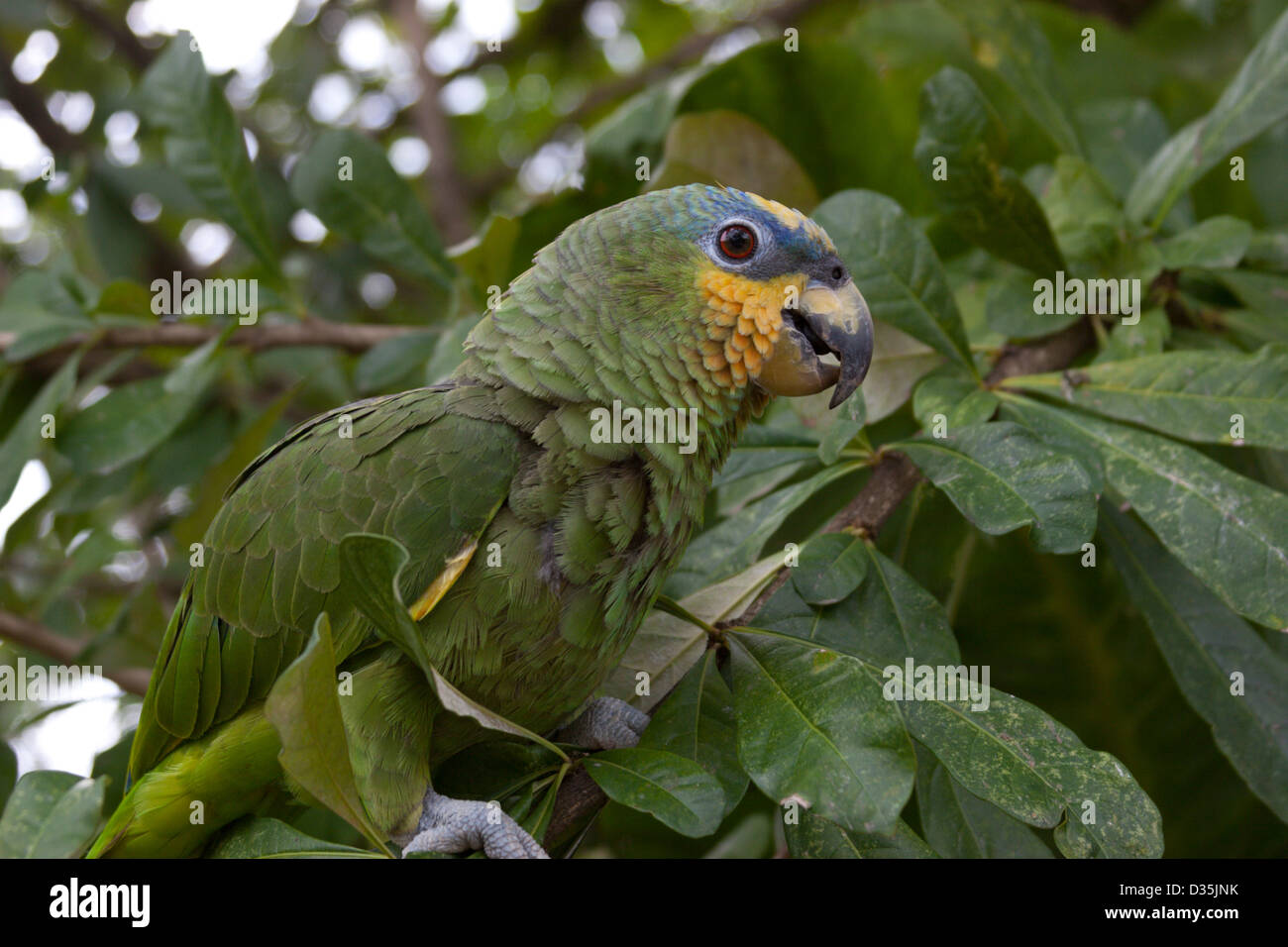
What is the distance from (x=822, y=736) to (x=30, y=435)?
1.97 m

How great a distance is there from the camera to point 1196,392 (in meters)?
1.77

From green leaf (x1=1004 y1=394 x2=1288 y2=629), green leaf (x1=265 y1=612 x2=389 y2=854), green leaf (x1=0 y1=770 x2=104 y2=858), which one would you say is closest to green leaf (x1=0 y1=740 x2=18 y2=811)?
Result: green leaf (x1=0 y1=770 x2=104 y2=858)

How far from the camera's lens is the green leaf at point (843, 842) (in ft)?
4.58

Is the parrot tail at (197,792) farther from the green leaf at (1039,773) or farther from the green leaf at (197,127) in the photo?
the green leaf at (197,127)

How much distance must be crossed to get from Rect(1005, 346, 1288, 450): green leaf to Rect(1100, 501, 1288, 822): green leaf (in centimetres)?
22

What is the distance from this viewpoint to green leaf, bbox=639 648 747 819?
149cm

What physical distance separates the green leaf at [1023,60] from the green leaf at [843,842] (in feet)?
5.55

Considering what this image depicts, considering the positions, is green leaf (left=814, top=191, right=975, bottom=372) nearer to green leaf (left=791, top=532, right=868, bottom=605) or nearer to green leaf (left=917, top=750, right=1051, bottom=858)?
green leaf (left=791, top=532, right=868, bottom=605)

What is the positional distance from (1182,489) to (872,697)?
70cm

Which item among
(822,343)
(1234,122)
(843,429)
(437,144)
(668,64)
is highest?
(668,64)

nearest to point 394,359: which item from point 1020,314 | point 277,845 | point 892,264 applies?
point 892,264

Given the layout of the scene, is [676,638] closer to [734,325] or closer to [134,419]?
[734,325]

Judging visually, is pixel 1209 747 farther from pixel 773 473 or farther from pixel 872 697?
pixel 872 697
